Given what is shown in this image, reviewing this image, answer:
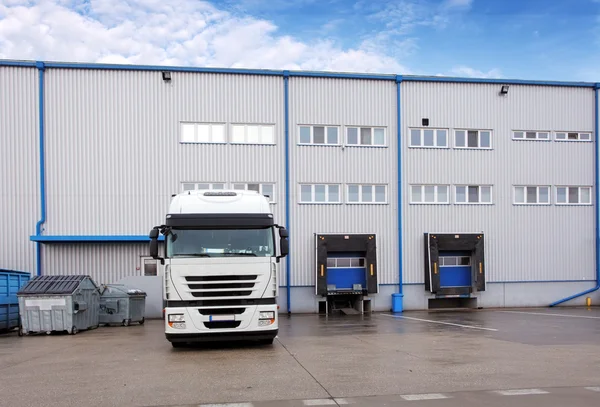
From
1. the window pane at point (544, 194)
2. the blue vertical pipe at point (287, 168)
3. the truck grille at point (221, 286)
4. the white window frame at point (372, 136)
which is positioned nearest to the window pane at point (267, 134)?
the blue vertical pipe at point (287, 168)

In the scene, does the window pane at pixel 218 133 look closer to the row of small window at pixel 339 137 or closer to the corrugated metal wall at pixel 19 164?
the row of small window at pixel 339 137

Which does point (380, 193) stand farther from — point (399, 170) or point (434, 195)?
point (434, 195)

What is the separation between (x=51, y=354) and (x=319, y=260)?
46.3 feet

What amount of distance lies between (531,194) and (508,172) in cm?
153

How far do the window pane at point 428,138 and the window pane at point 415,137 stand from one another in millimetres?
239

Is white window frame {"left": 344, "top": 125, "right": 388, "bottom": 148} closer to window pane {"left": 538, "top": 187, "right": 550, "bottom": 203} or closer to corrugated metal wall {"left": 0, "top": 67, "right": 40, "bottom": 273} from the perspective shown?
window pane {"left": 538, "top": 187, "right": 550, "bottom": 203}

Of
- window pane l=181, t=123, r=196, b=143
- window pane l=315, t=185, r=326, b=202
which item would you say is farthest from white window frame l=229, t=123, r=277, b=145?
window pane l=315, t=185, r=326, b=202

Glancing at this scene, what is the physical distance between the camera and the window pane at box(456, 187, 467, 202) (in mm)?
27625

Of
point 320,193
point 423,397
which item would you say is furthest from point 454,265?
point 423,397

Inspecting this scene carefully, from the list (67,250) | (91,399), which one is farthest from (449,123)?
(91,399)

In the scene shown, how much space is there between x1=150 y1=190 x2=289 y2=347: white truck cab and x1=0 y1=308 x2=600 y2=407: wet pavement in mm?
575

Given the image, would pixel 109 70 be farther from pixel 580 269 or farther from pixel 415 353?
pixel 580 269

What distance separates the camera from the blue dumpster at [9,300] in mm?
18119

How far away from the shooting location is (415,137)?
90.5 feet
